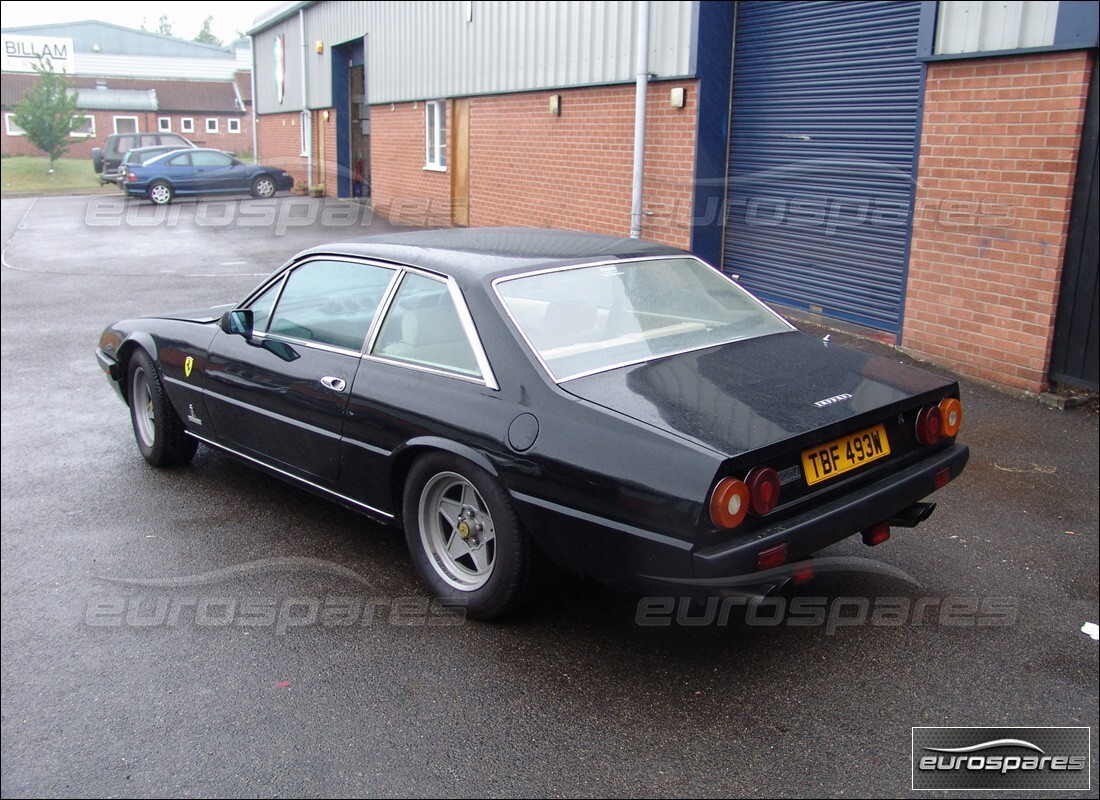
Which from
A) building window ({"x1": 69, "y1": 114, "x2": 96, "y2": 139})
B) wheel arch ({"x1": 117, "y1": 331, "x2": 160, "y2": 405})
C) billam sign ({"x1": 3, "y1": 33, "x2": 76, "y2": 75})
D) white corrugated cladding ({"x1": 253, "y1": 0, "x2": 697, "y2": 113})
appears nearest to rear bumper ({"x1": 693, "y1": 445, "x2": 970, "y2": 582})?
billam sign ({"x1": 3, "y1": 33, "x2": 76, "y2": 75})

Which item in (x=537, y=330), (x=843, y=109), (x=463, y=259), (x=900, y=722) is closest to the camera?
(x=900, y=722)

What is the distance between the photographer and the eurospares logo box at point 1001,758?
2.98m

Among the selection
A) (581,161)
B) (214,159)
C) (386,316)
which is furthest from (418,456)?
(214,159)

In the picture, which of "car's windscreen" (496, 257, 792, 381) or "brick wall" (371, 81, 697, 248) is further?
"brick wall" (371, 81, 697, 248)

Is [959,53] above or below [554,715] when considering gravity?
above

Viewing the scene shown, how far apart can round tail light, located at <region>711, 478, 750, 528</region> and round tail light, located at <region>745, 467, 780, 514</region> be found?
0.03m

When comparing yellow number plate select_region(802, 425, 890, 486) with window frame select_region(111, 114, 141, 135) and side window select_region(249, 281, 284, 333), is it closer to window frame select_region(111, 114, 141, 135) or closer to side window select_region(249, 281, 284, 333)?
side window select_region(249, 281, 284, 333)

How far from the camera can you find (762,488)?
3.21 metres

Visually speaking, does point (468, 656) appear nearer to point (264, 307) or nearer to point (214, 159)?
point (264, 307)

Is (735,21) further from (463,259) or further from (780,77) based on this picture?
(463,259)

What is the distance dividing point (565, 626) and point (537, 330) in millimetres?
1162

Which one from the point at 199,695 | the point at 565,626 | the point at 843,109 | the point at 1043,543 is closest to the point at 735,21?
the point at 843,109

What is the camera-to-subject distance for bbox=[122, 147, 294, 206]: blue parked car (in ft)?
87.1

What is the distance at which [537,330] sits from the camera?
3.87 m
